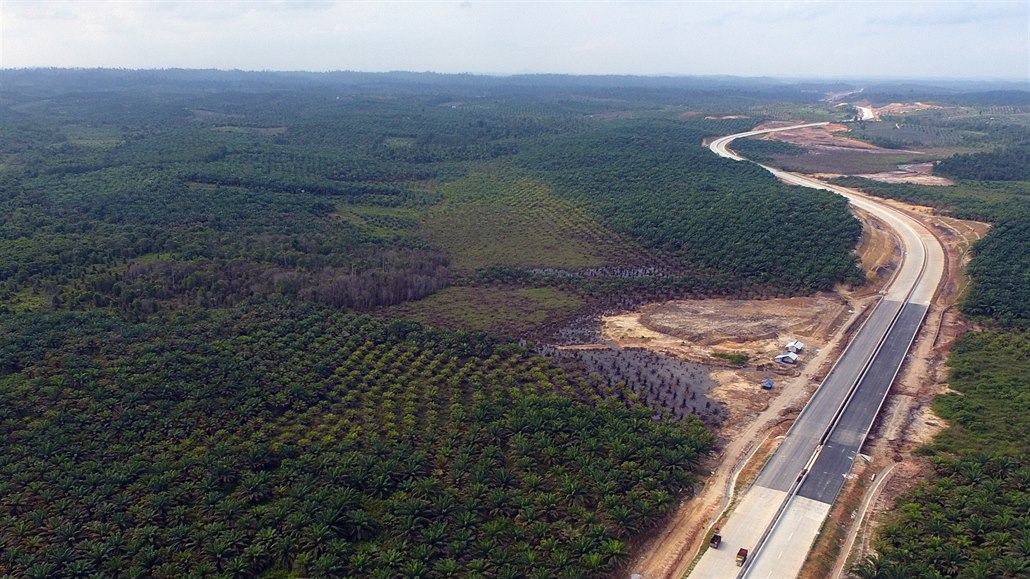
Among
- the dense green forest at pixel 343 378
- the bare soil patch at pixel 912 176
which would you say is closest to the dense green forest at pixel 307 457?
the dense green forest at pixel 343 378

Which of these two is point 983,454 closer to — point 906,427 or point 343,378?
point 906,427

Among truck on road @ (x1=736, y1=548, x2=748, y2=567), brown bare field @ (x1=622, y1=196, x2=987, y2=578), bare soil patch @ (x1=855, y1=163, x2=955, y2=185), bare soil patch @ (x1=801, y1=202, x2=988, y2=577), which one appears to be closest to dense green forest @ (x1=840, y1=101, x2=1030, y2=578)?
bare soil patch @ (x1=801, y1=202, x2=988, y2=577)

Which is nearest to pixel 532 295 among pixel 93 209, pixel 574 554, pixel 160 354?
pixel 160 354

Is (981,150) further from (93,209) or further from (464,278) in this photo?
(93,209)

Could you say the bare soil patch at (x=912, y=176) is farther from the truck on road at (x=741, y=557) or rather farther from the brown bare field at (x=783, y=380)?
the truck on road at (x=741, y=557)

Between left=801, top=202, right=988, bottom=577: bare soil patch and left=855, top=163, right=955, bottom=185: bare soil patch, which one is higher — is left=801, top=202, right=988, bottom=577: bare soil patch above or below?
below

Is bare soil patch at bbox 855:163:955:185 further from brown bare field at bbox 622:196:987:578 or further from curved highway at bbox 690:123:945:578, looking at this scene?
curved highway at bbox 690:123:945:578
